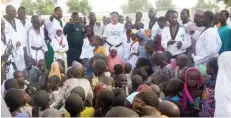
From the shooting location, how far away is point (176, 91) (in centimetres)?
381

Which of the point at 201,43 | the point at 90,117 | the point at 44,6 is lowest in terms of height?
the point at 90,117

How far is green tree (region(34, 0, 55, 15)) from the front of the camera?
7.79 metres

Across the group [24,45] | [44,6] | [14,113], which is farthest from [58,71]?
[44,6]

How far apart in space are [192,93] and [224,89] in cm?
70

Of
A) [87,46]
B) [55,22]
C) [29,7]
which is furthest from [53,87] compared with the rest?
[29,7]

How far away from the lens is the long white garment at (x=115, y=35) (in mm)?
7332

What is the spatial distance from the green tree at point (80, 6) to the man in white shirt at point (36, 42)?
122 cm

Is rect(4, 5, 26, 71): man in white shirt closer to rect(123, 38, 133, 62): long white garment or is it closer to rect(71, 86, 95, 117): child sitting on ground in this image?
rect(123, 38, 133, 62): long white garment

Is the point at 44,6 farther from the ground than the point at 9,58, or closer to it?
farther from the ground

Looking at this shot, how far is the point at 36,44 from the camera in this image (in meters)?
6.83

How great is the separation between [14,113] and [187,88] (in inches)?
63.2

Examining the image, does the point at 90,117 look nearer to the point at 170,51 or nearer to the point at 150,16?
the point at 170,51

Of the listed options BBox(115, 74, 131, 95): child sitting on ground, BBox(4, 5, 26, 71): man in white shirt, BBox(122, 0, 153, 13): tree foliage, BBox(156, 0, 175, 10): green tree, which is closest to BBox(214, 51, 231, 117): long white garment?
BBox(115, 74, 131, 95): child sitting on ground

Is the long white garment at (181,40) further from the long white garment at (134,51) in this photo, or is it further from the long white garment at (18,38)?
the long white garment at (18,38)
